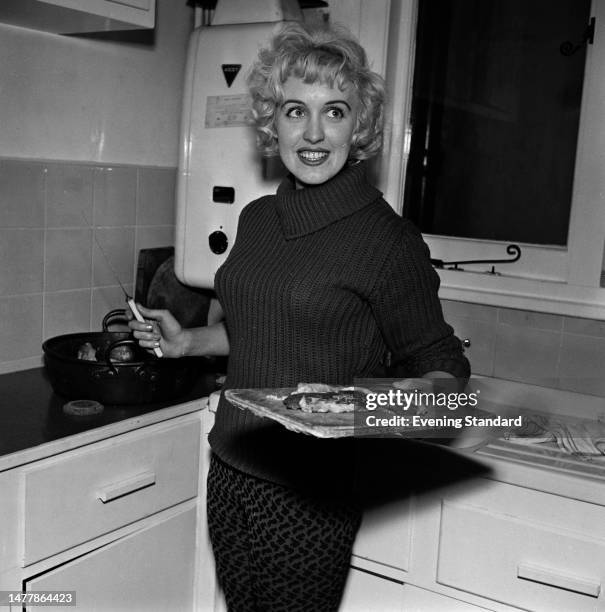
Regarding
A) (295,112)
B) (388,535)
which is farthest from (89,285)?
(388,535)

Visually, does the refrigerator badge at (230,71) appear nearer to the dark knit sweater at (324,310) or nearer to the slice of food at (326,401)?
the dark knit sweater at (324,310)

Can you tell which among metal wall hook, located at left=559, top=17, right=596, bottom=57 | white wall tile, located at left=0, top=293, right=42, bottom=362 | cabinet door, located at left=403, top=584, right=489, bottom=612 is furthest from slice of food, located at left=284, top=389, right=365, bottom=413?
metal wall hook, located at left=559, top=17, right=596, bottom=57

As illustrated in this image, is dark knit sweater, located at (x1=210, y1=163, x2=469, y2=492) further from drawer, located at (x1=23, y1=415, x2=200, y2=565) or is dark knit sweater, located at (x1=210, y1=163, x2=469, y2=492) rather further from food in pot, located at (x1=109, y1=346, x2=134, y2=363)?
food in pot, located at (x1=109, y1=346, x2=134, y2=363)

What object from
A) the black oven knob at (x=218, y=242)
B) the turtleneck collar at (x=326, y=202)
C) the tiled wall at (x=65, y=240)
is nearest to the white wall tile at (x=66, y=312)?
the tiled wall at (x=65, y=240)

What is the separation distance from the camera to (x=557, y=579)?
1614mm

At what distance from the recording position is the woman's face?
5.03 ft

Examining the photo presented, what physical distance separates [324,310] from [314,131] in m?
0.33

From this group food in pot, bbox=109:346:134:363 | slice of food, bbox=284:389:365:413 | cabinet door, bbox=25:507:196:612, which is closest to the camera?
slice of food, bbox=284:389:365:413

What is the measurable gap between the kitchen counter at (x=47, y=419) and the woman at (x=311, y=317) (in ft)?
0.93

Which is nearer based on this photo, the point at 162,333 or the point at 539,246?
the point at 162,333

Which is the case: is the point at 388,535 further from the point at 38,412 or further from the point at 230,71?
the point at 230,71

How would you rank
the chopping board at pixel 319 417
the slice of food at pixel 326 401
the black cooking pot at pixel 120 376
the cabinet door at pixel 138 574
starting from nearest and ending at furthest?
the chopping board at pixel 319 417 → the slice of food at pixel 326 401 → the cabinet door at pixel 138 574 → the black cooking pot at pixel 120 376

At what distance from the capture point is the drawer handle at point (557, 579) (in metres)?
1.59

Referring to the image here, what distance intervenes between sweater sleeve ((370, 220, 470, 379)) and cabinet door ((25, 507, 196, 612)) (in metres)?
0.80
